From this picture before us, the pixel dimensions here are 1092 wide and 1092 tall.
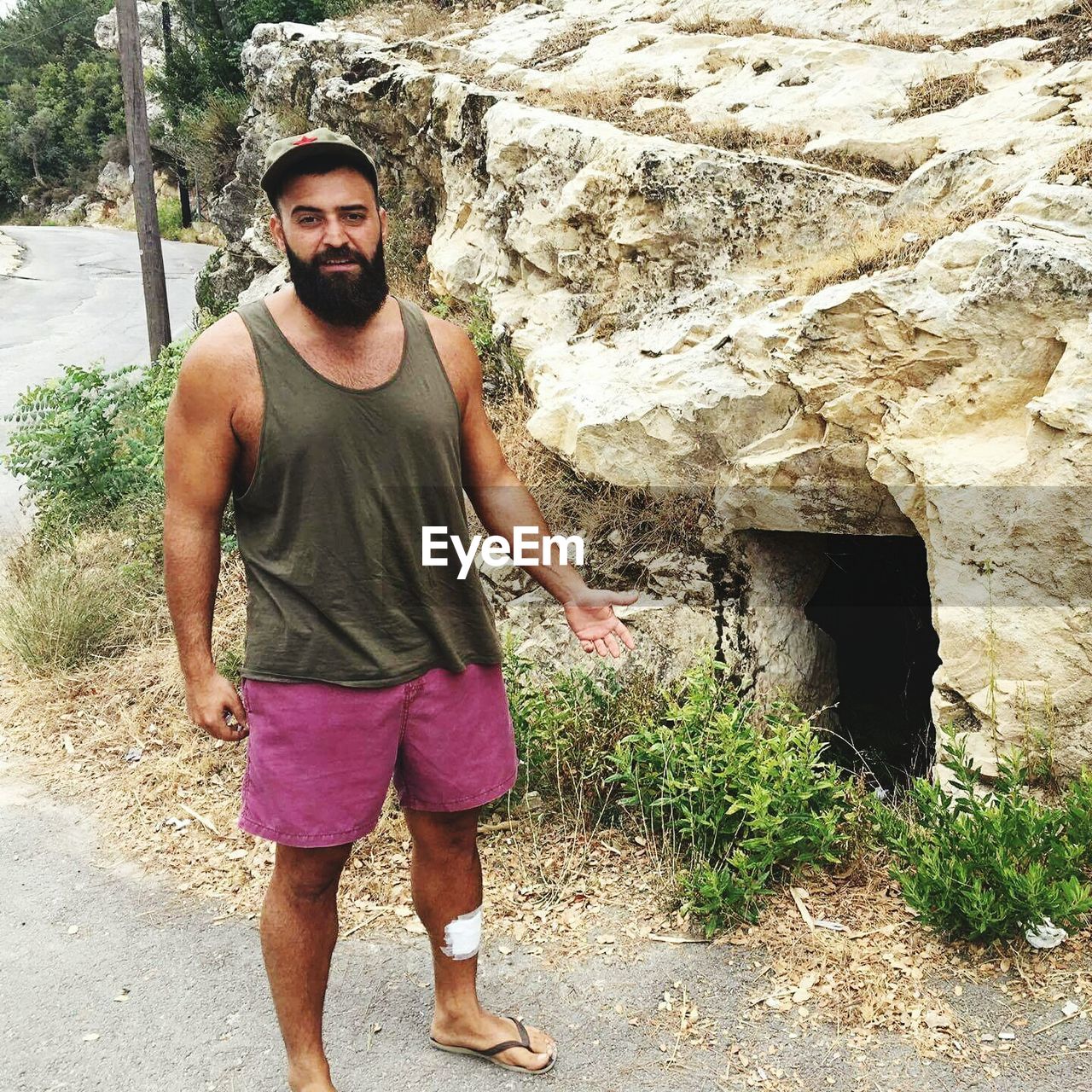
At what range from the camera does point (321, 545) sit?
87.7 inches

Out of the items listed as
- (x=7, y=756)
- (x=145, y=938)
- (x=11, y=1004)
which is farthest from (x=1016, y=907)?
(x=7, y=756)

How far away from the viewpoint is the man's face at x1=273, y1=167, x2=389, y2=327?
2252 mm

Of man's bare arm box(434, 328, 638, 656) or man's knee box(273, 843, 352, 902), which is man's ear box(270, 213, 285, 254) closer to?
man's bare arm box(434, 328, 638, 656)

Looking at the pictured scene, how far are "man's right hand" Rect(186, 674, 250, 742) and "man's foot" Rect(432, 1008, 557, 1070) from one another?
1.09m

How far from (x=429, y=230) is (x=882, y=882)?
616 centimetres

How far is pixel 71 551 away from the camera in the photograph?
6.08 meters

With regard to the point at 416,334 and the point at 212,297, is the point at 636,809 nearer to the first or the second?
the point at 416,334

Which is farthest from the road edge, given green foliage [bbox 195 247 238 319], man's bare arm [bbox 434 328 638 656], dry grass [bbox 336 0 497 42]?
man's bare arm [bbox 434 328 638 656]

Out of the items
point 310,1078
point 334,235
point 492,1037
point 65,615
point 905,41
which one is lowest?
point 492,1037

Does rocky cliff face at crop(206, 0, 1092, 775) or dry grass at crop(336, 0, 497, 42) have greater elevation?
dry grass at crop(336, 0, 497, 42)

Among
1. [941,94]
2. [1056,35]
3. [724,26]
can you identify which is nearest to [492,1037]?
[941,94]

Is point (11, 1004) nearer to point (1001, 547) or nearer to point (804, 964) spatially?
point (804, 964)

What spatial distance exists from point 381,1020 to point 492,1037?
405 millimetres

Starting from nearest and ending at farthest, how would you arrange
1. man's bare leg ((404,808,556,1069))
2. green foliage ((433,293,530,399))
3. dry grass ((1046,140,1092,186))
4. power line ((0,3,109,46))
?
man's bare leg ((404,808,556,1069)) < dry grass ((1046,140,1092,186)) < green foliage ((433,293,530,399)) < power line ((0,3,109,46))
